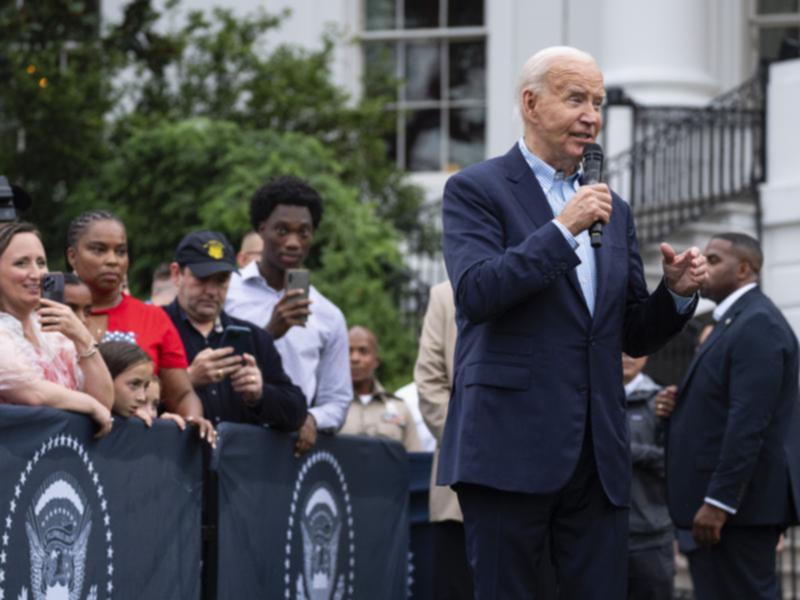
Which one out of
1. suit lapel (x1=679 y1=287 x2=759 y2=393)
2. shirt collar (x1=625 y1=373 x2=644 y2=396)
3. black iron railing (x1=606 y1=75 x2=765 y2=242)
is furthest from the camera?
black iron railing (x1=606 y1=75 x2=765 y2=242)

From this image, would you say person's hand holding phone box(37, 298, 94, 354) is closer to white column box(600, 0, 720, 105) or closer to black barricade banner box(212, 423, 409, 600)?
black barricade banner box(212, 423, 409, 600)

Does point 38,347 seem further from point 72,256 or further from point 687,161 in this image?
point 687,161

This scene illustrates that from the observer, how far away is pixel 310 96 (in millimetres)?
16234

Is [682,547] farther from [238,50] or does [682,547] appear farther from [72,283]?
[238,50]

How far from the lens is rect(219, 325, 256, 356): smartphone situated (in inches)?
298

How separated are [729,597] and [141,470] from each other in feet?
9.39

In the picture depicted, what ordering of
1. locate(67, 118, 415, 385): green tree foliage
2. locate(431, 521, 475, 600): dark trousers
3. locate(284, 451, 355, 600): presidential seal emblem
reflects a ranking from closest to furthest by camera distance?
1. locate(284, 451, 355, 600): presidential seal emblem
2. locate(431, 521, 475, 600): dark trousers
3. locate(67, 118, 415, 385): green tree foliage

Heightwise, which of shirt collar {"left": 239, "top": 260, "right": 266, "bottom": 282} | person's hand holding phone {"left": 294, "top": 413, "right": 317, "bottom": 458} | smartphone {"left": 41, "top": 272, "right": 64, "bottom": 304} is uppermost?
smartphone {"left": 41, "top": 272, "right": 64, "bottom": 304}

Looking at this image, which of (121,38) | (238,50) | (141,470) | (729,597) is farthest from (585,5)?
(141,470)

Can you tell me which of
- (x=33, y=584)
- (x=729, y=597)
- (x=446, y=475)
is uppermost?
(x=446, y=475)

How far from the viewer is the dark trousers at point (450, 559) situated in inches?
342

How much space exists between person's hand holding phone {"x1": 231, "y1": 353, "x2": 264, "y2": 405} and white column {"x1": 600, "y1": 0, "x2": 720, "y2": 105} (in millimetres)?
10241

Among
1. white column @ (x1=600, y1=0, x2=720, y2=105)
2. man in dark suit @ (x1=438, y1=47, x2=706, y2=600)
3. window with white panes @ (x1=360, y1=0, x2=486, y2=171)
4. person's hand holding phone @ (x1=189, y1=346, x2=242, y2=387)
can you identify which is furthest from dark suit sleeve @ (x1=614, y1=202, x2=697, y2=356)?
window with white panes @ (x1=360, y1=0, x2=486, y2=171)

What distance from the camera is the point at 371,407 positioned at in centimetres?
1033
